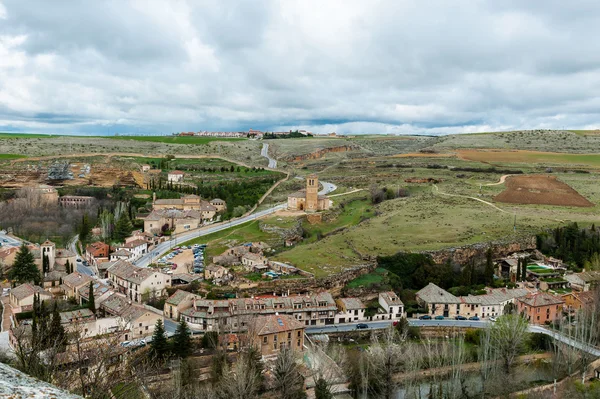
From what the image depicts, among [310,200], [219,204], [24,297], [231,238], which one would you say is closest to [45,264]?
[24,297]

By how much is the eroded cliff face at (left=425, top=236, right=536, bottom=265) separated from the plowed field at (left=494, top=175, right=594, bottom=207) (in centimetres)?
1729

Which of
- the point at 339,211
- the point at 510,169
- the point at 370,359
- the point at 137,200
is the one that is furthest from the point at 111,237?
the point at 510,169

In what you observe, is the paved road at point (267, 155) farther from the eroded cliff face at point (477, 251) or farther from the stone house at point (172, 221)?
the eroded cliff face at point (477, 251)

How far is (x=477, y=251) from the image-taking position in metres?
46.9

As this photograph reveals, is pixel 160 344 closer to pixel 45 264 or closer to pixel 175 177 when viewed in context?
pixel 45 264

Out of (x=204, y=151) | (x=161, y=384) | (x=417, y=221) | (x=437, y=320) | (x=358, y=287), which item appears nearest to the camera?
(x=161, y=384)

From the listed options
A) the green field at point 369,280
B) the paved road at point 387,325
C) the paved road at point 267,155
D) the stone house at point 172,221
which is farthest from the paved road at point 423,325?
the paved road at point 267,155

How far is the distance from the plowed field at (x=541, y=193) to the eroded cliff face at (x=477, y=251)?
1729 cm

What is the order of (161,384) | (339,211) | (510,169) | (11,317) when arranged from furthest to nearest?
1. (510,169)
2. (339,211)
3. (11,317)
4. (161,384)

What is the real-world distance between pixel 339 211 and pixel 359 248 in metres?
18.4

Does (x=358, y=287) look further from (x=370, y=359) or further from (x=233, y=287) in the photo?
(x=370, y=359)

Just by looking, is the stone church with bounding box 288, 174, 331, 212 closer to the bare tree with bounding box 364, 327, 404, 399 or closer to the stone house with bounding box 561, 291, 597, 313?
the stone house with bounding box 561, 291, 597, 313

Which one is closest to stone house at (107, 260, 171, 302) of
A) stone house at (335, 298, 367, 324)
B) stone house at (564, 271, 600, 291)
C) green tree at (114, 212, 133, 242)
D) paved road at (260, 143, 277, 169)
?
green tree at (114, 212, 133, 242)

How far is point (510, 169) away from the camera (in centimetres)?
8750
